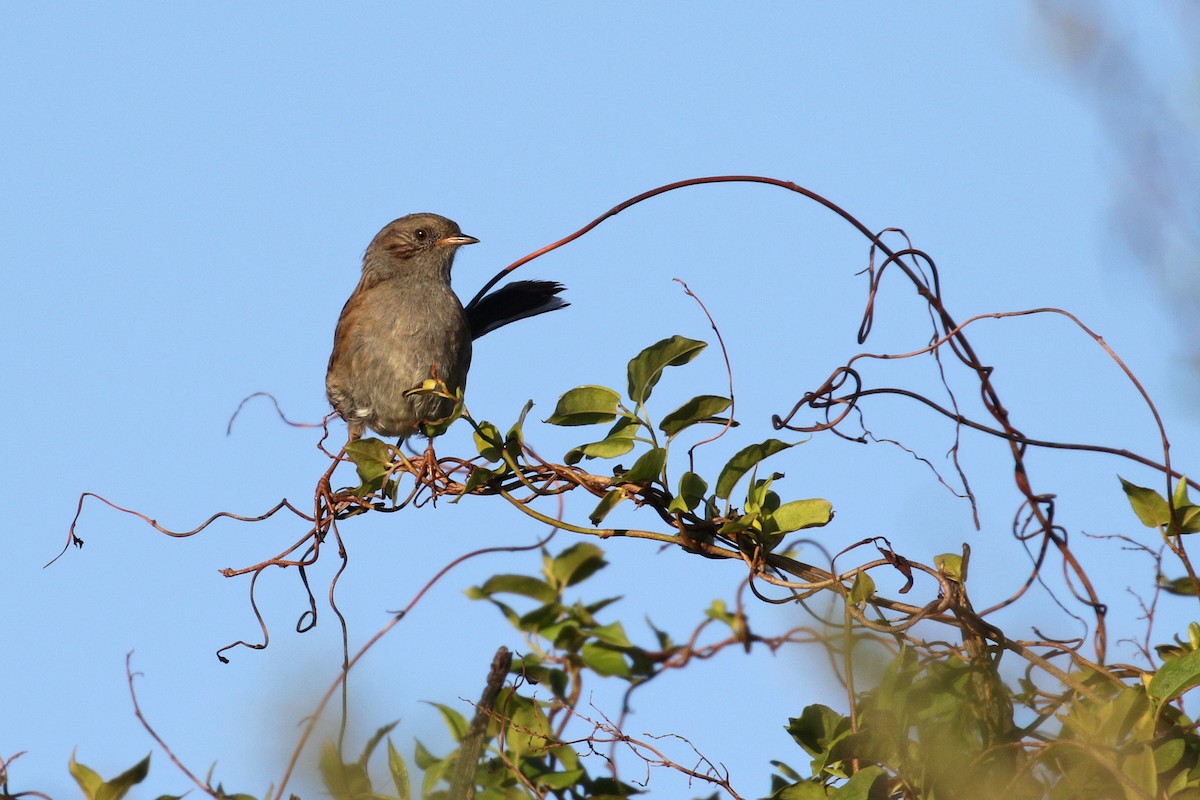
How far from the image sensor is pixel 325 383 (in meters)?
5.72

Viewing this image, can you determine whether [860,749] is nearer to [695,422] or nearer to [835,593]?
[835,593]

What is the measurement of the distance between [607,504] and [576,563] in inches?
34.5

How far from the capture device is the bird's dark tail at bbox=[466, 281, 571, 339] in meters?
5.39

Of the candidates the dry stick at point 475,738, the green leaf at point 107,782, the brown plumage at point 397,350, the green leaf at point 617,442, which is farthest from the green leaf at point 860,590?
the brown plumage at point 397,350

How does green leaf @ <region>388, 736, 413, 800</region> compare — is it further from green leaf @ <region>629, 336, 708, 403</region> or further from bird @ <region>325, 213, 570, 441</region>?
bird @ <region>325, 213, 570, 441</region>

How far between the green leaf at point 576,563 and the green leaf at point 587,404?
81 centimetres

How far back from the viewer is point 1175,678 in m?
2.44

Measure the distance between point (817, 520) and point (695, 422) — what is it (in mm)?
335

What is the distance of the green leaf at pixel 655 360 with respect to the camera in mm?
2689

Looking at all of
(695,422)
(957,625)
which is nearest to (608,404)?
(695,422)

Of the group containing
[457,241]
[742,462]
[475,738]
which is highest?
[457,241]

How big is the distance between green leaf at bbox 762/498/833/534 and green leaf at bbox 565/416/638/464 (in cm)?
34

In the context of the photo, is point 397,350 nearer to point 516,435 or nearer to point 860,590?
point 516,435

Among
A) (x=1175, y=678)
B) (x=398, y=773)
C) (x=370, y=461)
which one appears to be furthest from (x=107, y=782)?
(x=1175, y=678)
